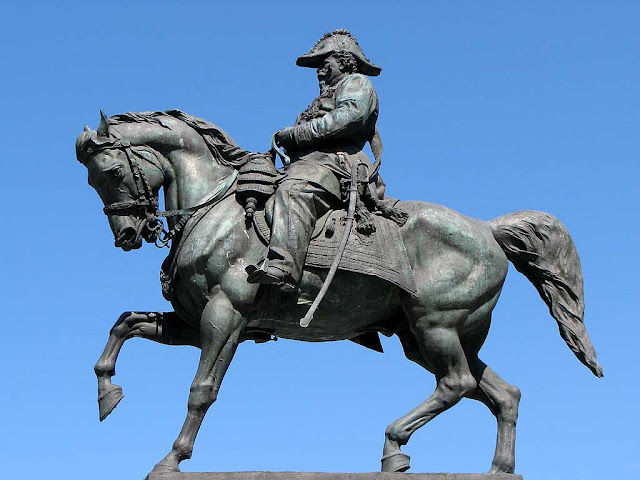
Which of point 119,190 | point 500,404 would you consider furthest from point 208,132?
point 500,404

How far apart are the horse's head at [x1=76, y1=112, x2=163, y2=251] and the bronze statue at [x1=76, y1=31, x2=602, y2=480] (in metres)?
0.01

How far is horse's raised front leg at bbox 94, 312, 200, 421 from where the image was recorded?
1402cm

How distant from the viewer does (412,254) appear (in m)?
14.2

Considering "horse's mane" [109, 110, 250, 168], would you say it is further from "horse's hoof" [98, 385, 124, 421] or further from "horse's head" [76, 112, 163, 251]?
"horse's hoof" [98, 385, 124, 421]

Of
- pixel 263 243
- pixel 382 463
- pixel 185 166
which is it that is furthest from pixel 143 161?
pixel 382 463

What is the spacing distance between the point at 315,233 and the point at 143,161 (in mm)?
1751

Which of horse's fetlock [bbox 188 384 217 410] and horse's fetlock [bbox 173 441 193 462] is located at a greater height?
horse's fetlock [bbox 188 384 217 410]

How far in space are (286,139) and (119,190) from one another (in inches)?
67.3

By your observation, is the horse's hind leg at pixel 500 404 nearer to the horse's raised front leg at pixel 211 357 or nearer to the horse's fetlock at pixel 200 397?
the horse's raised front leg at pixel 211 357

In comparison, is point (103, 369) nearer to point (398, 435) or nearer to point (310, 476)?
point (310, 476)

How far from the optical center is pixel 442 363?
14.1 meters

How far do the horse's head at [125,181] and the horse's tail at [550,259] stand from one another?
335 centimetres

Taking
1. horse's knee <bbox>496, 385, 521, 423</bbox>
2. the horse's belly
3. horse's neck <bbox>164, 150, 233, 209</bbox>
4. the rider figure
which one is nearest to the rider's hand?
the rider figure

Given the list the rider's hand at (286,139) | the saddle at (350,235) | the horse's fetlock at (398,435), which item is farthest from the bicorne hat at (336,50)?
the horse's fetlock at (398,435)
